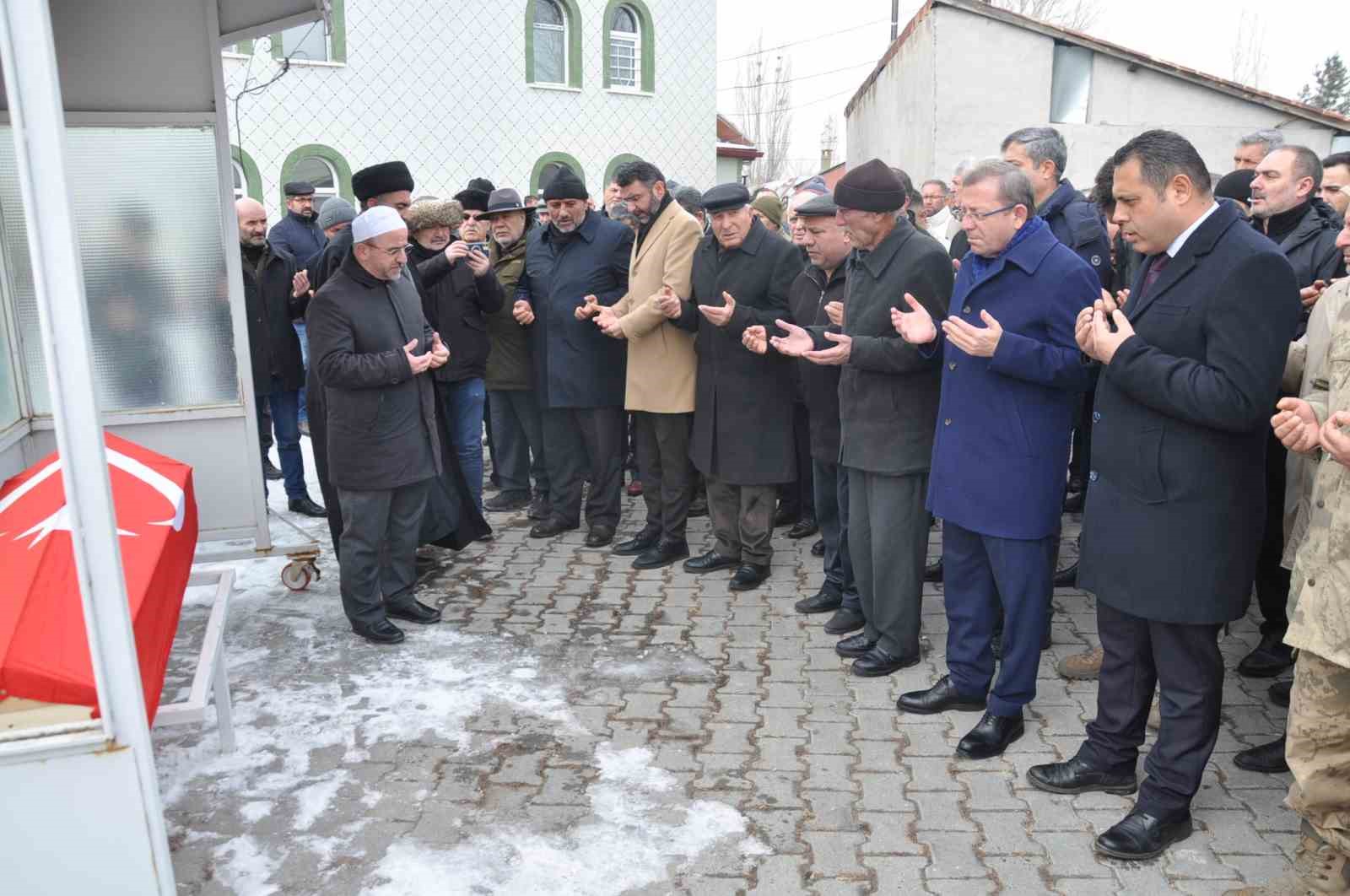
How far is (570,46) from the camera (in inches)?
708

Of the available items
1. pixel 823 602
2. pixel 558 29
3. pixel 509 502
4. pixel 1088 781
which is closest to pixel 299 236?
pixel 509 502

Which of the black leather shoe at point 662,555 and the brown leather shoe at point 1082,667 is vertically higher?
the brown leather shoe at point 1082,667

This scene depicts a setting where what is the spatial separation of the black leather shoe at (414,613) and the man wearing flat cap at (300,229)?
3.72m

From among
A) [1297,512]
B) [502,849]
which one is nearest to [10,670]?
[502,849]

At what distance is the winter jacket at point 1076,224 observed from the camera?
5.06 m

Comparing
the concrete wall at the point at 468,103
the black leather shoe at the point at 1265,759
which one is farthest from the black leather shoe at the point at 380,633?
the concrete wall at the point at 468,103

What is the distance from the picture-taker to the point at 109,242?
4.71 m

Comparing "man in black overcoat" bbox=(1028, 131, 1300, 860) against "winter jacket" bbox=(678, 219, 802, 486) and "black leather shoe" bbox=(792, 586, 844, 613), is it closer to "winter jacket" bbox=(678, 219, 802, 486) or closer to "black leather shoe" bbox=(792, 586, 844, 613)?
"black leather shoe" bbox=(792, 586, 844, 613)

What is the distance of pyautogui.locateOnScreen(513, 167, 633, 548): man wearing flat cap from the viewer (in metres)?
6.07

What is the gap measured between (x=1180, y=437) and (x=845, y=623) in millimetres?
2202

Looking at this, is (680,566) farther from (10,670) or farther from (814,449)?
(10,670)

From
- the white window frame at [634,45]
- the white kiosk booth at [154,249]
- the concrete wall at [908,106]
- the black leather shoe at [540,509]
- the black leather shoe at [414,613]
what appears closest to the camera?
the white kiosk booth at [154,249]

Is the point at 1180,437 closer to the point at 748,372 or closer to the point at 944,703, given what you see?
the point at 944,703

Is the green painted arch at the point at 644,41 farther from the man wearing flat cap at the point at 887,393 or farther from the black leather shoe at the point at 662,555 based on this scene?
the man wearing flat cap at the point at 887,393
